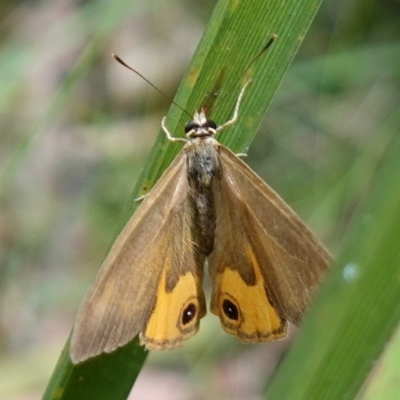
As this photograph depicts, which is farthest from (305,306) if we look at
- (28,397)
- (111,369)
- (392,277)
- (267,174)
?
(28,397)

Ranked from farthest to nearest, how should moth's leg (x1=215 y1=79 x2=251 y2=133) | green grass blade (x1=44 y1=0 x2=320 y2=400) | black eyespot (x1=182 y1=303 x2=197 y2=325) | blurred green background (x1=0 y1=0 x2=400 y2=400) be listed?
blurred green background (x1=0 y1=0 x2=400 y2=400) → black eyespot (x1=182 y1=303 x2=197 y2=325) → moth's leg (x1=215 y1=79 x2=251 y2=133) → green grass blade (x1=44 y1=0 x2=320 y2=400)

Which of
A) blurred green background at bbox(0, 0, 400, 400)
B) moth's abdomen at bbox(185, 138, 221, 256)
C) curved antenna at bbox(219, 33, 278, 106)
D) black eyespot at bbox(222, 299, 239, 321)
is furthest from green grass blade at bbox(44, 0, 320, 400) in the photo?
blurred green background at bbox(0, 0, 400, 400)

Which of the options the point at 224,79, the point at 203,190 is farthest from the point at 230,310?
the point at 224,79

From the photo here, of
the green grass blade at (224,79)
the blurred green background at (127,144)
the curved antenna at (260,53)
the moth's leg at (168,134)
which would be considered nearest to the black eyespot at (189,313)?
the green grass blade at (224,79)

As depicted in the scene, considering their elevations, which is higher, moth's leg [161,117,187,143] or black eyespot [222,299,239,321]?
Answer: moth's leg [161,117,187,143]

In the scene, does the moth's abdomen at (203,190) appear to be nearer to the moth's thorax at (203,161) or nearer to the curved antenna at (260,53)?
the moth's thorax at (203,161)

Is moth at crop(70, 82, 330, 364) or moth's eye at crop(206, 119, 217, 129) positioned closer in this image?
moth at crop(70, 82, 330, 364)

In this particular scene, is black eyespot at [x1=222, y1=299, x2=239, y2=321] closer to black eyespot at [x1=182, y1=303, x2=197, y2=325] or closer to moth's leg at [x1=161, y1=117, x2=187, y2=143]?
black eyespot at [x1=182, y1=303, x2=197, y2=325]
